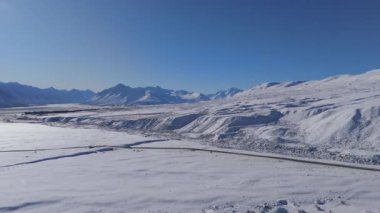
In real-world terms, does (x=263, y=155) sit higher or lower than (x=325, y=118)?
lower

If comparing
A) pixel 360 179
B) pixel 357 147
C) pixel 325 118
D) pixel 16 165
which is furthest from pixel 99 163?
pixel 325 118

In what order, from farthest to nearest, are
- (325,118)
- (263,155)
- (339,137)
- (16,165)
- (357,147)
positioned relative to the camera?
1. (325,118)
2. (339,137)
3. (357,147)
4. (263,155)
5. (16,165)

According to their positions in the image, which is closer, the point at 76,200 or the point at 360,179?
the point at 76,200

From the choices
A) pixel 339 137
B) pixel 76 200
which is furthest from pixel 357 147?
pixel 76 200

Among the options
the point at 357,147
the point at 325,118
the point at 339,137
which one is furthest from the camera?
the point at 325,118

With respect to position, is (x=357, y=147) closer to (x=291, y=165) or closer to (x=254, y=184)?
(x=291, y=165)

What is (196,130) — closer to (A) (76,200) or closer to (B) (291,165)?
(B) (291,165)
